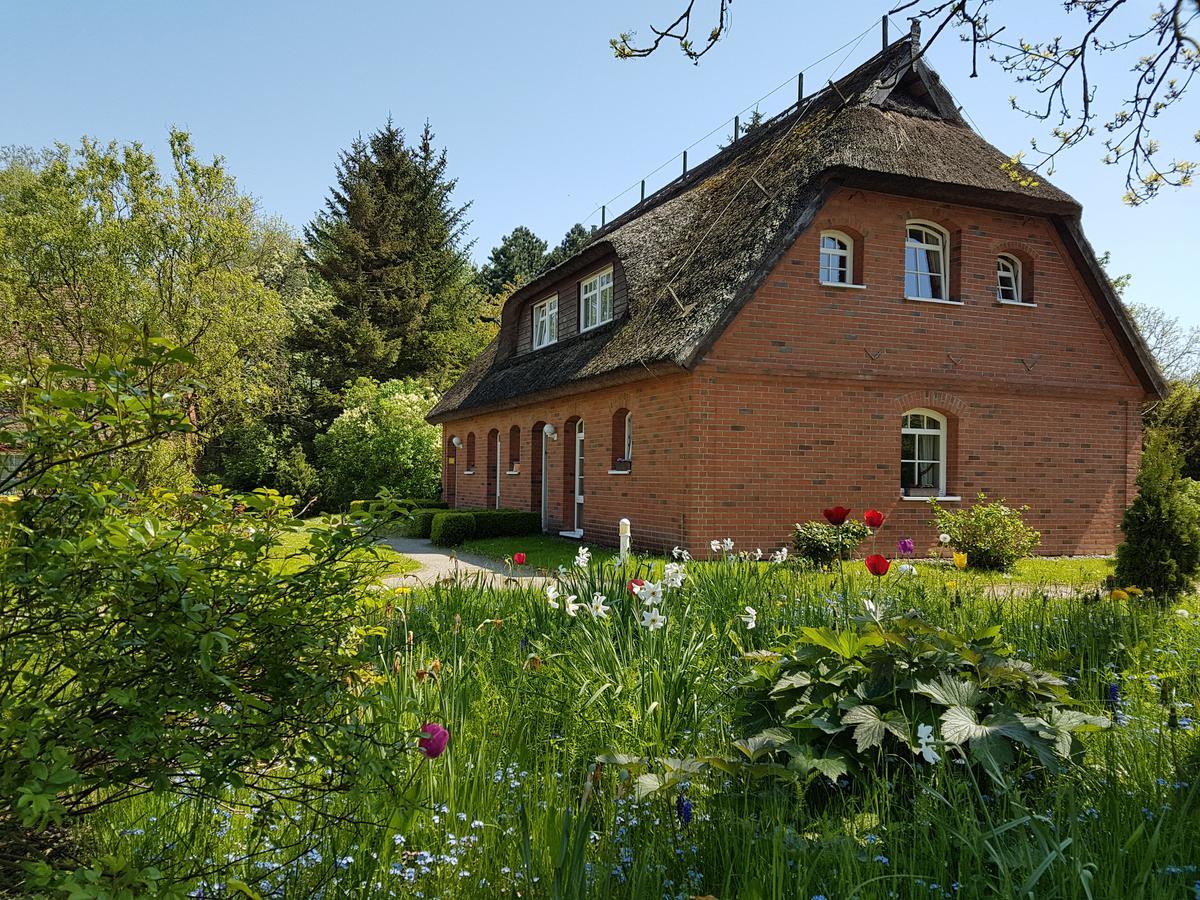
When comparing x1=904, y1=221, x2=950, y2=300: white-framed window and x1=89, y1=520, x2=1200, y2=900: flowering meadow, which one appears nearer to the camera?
x1=89, y1=520, x2=1200, y2=900: flowering meadow

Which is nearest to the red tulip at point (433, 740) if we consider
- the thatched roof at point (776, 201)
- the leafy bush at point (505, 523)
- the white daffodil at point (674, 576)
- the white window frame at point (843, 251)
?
the white daffodil at point (674, 576)

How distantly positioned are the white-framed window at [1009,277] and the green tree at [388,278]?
2537 cm

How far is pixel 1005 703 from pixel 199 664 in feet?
9.06

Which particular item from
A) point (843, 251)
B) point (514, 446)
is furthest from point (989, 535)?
point (514, 446)

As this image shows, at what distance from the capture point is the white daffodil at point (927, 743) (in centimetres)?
260

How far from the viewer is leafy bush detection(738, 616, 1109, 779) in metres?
2.82

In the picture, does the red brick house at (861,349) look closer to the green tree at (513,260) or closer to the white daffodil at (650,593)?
the white daffodil at (650,593)

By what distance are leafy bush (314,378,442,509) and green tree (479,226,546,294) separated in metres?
22.3

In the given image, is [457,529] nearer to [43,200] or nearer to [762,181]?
[762,181]

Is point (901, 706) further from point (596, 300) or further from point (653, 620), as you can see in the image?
point (596, 300)

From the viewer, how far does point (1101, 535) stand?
Result: 15.2 meters

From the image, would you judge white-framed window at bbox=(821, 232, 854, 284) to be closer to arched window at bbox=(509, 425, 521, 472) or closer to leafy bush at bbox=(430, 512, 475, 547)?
leafy bush at bbox=(430, 512, 475, 547)

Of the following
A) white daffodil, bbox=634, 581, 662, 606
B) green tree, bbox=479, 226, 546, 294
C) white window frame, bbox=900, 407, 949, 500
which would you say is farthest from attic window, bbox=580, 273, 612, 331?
green tree, bbox=479, 226, 546, 294

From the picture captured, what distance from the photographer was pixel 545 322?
2061cm
